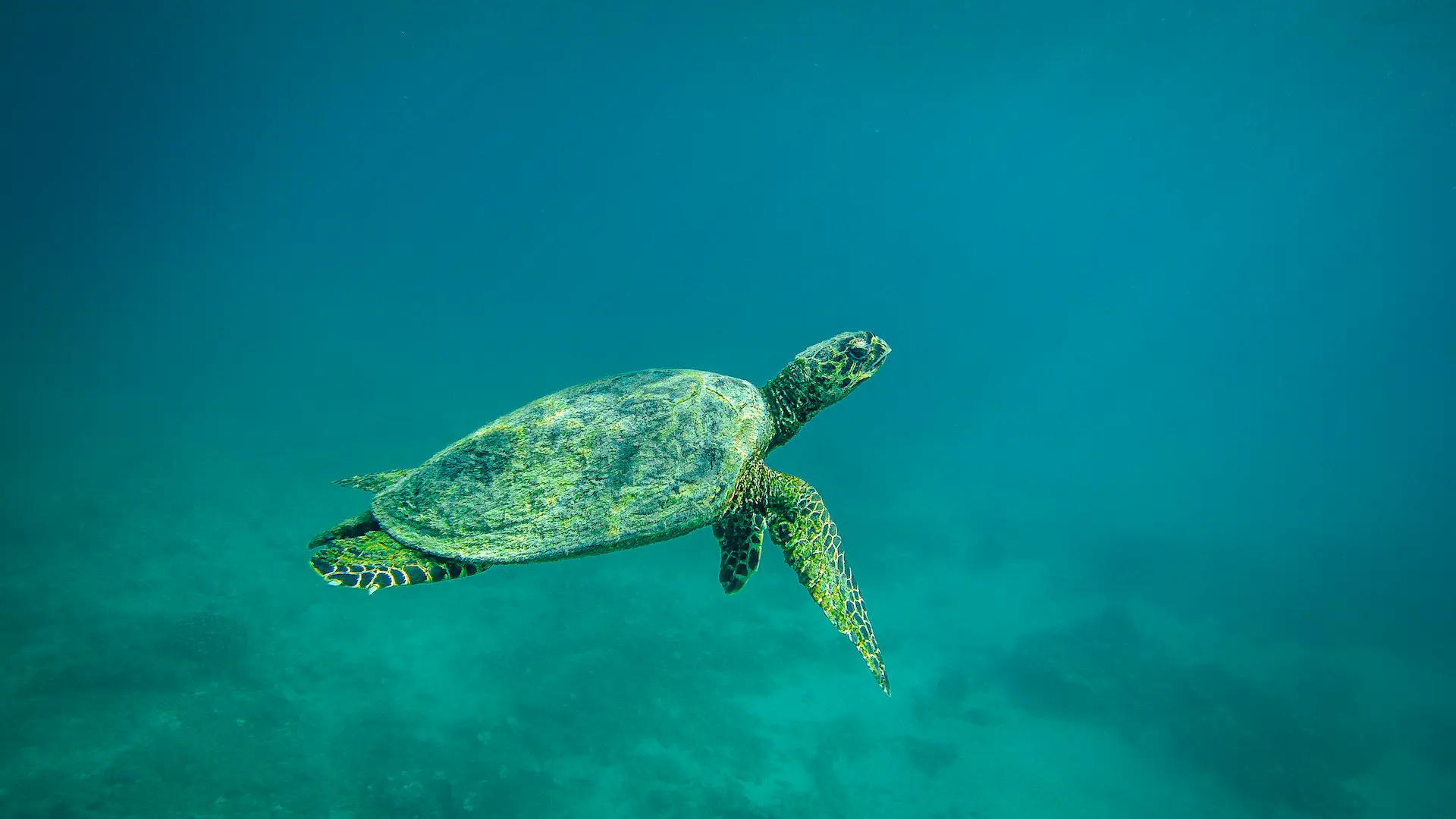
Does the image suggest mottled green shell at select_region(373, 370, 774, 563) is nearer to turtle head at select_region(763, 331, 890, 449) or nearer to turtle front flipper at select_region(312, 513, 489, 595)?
turtle front flipper at select_region(312, 513, 489, 595)

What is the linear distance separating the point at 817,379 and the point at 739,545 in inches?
58.2

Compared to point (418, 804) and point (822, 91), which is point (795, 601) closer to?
point (418, 804)

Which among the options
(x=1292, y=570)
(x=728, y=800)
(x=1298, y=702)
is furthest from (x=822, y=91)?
(x=728, y=800)

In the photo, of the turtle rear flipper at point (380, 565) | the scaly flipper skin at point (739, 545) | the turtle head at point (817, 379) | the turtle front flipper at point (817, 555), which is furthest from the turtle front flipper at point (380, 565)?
the turtle head at point (817, 379)

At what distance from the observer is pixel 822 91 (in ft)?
122

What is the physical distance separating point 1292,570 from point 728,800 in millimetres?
23208

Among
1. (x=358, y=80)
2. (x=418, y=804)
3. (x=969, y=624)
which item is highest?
(x=358, y=80)

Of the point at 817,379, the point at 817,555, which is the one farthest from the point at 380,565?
the point at 817,379

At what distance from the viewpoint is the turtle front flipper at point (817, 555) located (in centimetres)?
385

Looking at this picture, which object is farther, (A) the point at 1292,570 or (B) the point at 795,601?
(A) the point at 1292,570

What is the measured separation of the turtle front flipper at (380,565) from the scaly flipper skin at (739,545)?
1.86m

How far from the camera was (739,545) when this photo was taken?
4473 millimetres

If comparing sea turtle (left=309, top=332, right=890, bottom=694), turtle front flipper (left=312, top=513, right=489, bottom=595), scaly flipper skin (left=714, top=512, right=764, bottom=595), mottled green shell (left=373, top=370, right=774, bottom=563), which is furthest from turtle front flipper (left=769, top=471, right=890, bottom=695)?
turtle front flipper (left=312, top=513, right=489, bottom=595)

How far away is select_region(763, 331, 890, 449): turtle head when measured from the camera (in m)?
4.72
